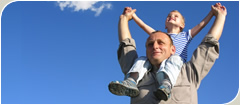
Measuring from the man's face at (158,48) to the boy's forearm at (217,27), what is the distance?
0.77 meters

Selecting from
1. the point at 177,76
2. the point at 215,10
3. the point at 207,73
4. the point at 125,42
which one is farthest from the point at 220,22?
the point at 125,42

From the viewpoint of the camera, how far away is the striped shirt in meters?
5.94

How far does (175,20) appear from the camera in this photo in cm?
663

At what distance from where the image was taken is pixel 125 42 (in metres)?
5.73

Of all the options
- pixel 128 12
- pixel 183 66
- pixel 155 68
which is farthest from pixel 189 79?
pixel 128 12

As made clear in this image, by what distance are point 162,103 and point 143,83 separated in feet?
1.69

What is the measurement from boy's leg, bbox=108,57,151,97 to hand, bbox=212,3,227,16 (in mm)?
1628

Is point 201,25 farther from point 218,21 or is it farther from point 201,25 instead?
point 218,21

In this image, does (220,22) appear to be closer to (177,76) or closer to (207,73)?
(207,73)

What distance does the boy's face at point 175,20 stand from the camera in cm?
660

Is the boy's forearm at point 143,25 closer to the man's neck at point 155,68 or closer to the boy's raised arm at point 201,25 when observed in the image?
the boy's raised arm at point 201,25

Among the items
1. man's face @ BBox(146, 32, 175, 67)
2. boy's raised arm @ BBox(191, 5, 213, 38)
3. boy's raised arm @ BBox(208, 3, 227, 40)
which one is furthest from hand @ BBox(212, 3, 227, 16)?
man's face @ BBox(146, 32, 175, 67)

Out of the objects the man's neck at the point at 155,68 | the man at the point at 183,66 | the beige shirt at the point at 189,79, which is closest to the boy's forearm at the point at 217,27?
the man at the point at 183,66

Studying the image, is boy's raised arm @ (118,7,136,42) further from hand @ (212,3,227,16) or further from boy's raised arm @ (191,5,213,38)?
hand @ (212,3,227,16)
